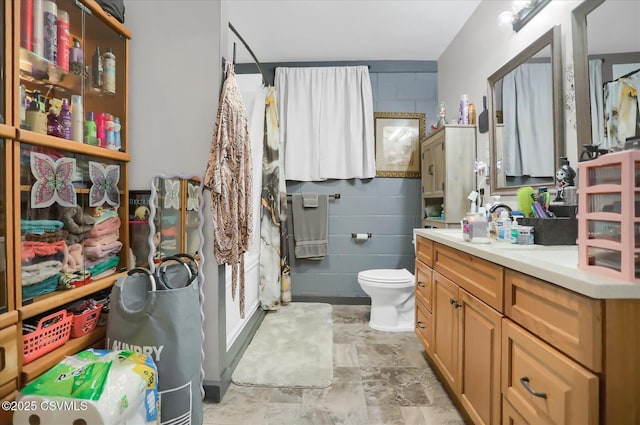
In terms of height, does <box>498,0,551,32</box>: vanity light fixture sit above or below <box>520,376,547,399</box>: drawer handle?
above

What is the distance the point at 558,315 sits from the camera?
86 centimetres

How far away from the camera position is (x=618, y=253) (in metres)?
0.79

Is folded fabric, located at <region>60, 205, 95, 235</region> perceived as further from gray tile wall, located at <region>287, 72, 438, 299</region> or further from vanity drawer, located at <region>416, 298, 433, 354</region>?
gray tile wall, located at <region>287, 72, 438, 299</region>

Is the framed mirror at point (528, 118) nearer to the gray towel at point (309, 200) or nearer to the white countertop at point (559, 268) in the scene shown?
the white countertop at point (559, 268)

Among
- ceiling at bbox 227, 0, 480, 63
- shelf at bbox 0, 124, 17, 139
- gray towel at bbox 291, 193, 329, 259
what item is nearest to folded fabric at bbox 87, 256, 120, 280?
shelf at bbox 0, 124, 17, 139

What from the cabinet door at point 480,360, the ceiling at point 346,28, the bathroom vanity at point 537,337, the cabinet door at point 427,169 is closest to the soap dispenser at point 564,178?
the bathroom vanity at point 537,337

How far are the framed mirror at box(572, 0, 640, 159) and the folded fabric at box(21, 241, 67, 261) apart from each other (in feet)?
7.12

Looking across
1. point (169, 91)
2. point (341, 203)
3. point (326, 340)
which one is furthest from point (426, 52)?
point (326, 340)

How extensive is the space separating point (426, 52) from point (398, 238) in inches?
73.9

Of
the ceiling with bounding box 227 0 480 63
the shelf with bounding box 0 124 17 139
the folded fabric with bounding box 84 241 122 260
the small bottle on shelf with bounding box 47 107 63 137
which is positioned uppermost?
the ceiling with bounding box 227 0 480 63

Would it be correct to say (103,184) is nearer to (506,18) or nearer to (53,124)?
(53,124)

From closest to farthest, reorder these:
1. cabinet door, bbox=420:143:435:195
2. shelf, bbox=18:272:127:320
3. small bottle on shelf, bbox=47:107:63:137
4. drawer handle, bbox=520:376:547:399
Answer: drawer handle, bbox=520:376:547:399 → shelf, bbox=18:272:127:320 → small bottle on shelf, bbox=47:107:63:137 → cabinet door, bbox=420:143:435:195

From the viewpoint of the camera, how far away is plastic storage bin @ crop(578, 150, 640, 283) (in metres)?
0.75

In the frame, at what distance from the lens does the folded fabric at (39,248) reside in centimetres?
117
